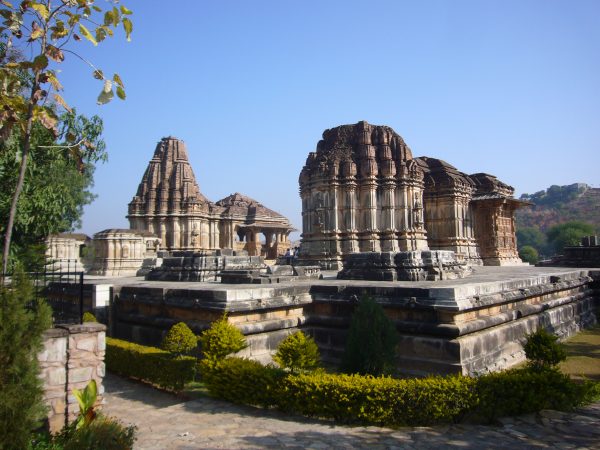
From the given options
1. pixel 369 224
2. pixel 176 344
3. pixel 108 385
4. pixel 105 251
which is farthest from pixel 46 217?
pixel 369 224

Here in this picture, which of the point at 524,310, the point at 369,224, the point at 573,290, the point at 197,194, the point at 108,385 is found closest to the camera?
→ the point at 108,385

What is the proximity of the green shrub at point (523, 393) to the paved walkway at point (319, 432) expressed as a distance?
14 cm

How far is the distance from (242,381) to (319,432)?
1.59 meters

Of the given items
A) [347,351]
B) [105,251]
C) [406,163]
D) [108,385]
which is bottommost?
[108,385]

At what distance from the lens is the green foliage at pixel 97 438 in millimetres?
4359

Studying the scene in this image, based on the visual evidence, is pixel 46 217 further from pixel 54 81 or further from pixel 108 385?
pixel 54 81

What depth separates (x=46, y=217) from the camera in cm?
1511

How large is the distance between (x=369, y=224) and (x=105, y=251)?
12.7 metres

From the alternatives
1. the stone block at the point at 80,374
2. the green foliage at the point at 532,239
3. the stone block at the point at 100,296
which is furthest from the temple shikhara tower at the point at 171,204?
the green foliage at the point at 532,239

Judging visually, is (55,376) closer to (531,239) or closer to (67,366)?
(67,366)

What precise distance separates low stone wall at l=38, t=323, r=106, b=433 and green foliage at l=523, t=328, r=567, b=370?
246 inches

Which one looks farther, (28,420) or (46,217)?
(46,217)

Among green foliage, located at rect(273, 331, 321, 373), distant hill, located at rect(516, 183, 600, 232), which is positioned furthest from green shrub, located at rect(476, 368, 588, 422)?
distant hill, located at rect(516, 183, 600, 232)

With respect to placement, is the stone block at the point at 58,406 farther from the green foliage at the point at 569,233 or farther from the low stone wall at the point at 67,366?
the green foliage at the point at 569,233
